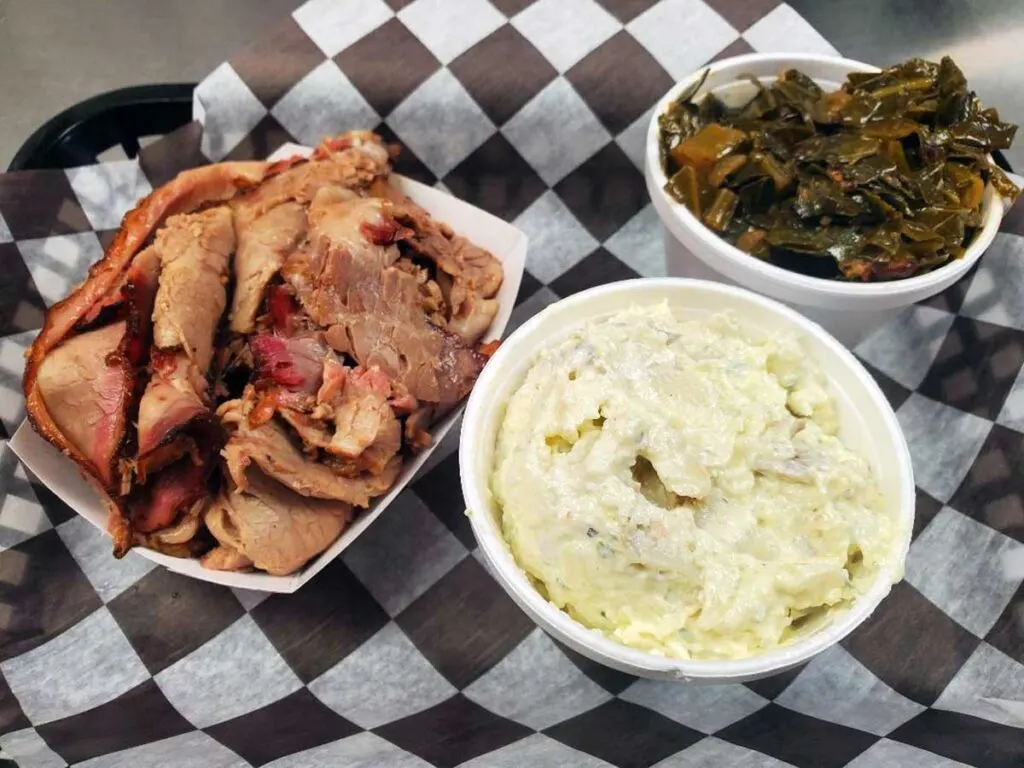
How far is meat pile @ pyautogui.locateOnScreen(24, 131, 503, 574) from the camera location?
155cm

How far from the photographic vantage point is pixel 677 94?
2.03 metres

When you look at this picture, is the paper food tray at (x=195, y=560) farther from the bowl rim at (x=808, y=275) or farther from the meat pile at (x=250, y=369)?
the bowl rim at (x=808, y=275)

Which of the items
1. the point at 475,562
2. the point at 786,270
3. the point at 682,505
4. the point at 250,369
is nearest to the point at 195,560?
the point at 250,369

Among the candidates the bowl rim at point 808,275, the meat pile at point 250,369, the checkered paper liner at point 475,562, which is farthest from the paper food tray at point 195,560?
the bowl rim at point 808,275

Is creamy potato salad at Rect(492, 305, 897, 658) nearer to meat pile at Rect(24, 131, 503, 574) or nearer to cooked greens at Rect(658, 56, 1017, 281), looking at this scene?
meat pile at Rect(24, 131, 503, 574)

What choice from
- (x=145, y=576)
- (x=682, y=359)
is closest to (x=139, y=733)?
(x=145, y=576)

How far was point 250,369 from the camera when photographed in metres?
1.68

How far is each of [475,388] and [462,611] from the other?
0.58m

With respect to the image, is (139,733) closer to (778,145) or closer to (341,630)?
(341,630)

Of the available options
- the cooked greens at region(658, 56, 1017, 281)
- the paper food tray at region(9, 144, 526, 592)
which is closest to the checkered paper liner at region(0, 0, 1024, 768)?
the paper food tray at region(9, 144, 526, 592)

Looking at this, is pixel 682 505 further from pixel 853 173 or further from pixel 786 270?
pixel 853 173

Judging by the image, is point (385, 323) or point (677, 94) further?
point (677, 94)

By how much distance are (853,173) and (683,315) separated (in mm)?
554

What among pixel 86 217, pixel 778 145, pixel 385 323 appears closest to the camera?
pixel 385 323
